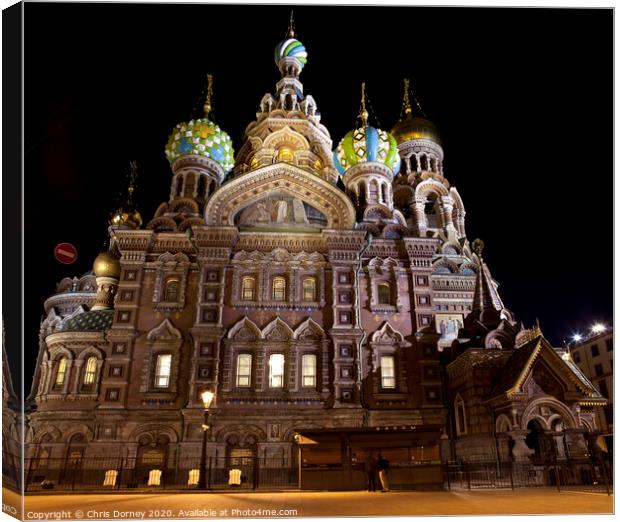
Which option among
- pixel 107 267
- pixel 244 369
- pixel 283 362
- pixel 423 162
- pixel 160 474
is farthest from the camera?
pixel 423 162

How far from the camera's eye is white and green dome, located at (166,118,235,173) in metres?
25.6

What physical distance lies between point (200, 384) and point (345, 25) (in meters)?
12.2

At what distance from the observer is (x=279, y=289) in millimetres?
19781

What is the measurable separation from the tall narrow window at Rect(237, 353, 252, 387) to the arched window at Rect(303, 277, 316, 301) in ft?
10.2

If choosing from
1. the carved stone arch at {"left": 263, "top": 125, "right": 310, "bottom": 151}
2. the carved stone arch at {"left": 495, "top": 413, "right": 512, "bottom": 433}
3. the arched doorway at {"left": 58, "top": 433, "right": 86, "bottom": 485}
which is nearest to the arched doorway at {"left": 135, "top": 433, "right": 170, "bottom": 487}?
the arched doorway at {"left": 58, "top": 433, "right": 86, "bottom": 485}

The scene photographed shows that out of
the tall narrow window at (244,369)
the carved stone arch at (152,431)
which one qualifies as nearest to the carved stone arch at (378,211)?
the tall narrow window at (244,369)

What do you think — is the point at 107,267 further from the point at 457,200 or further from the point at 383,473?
the point at 457,200

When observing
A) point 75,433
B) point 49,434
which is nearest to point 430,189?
point 75,433

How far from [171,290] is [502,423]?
12410mm

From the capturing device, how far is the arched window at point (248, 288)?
64.1ft

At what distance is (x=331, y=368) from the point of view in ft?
60.0

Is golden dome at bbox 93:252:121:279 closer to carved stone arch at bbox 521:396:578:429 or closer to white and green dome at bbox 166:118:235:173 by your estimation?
white and green dome at bbox 166:118:235:173

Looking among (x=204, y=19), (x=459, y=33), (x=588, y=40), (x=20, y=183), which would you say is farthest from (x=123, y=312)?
(x=588, y=40)

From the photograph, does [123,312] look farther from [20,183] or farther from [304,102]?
[304,102]
